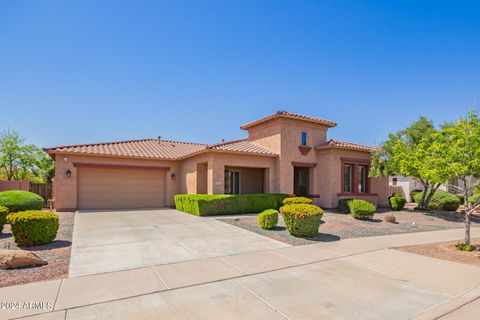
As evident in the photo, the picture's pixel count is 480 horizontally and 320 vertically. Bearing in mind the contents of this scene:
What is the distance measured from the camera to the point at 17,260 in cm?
578

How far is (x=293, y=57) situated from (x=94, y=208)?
1526 cm

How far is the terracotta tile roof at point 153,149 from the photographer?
16.4 meters

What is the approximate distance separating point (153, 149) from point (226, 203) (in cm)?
894

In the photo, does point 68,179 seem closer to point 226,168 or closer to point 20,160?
point 226,168

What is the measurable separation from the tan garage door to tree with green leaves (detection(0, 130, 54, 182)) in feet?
53.5

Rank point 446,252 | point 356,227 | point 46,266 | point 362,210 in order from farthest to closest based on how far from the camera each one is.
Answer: point 362,210
point 356,227
point 446,252
point 46,266

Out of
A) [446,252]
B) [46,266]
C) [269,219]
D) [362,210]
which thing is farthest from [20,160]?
[446,252]

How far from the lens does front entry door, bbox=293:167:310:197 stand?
64.8 feet

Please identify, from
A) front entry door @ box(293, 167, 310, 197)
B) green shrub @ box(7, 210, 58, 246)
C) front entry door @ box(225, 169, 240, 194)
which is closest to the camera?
green shrub @ box(7, 210, 58, 246)

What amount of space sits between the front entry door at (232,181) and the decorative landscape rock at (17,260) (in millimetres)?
13383

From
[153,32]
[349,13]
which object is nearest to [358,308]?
[349,13]

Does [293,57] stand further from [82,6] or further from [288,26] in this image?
[82,6]

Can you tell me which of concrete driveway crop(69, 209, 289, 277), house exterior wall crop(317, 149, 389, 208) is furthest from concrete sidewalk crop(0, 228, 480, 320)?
house exterior wall crop(317, 149, 389, 208)

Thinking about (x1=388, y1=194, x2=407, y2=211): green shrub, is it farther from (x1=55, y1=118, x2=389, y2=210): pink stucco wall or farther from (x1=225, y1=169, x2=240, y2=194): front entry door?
(x1=225, y1=169, x2=240, y2=194): front entry door
